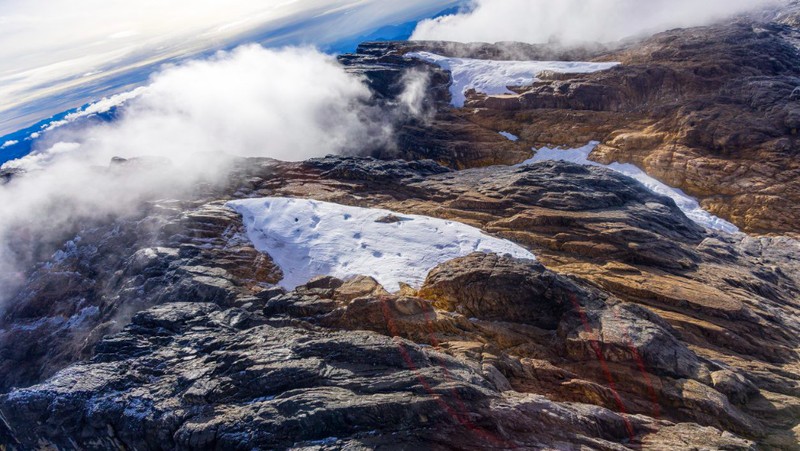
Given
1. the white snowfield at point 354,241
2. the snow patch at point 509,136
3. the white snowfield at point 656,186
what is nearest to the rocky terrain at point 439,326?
the white snowfield at point 354,241

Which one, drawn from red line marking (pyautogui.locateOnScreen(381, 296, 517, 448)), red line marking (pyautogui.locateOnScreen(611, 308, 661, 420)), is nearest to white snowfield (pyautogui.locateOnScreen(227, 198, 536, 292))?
red line marking (pyautogui.locateOnScreen(381, 296, 517, 448))

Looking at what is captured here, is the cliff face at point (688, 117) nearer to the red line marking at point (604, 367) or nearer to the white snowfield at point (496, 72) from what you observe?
the white snowfield at point (496, 72)

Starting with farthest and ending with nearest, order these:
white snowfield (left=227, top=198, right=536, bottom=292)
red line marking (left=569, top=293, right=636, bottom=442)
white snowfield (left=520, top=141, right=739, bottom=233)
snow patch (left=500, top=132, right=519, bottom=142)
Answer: snow patch (left=500, top=132, right=519, bottom=142), white snowfield (left=520, top=141, right=739, bottom=233), white snowfield (left=227, top=198, right=536, bottom=292), red line marking (left=569, top=293, right=636, bottom=442)

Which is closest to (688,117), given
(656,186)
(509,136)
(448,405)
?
(656,186)

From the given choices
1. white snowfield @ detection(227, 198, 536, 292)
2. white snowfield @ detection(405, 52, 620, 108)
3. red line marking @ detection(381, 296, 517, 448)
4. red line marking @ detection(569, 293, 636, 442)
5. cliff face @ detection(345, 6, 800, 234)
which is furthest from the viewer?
white snowfield @ detection(405, 52, 620, 108)

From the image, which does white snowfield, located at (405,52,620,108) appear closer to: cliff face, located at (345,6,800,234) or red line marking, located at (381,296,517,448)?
cliff face, located at (345,6,800,234)

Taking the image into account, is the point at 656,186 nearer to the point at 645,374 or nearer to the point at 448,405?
the point at 645,374

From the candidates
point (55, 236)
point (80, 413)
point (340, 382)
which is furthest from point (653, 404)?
point (55, 236)
